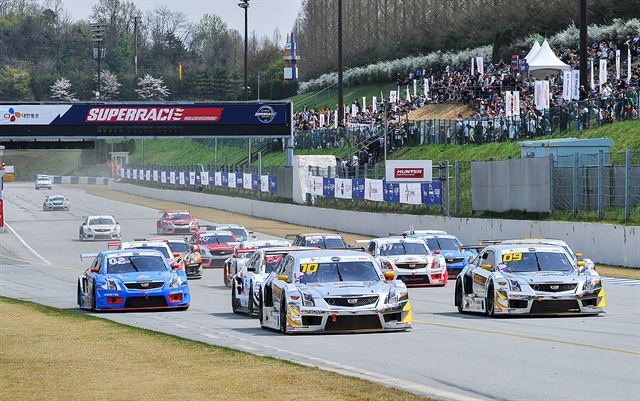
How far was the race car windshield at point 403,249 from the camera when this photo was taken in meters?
34.4

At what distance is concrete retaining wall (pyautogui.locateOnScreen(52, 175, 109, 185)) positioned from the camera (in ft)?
458

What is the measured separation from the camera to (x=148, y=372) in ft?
49.0

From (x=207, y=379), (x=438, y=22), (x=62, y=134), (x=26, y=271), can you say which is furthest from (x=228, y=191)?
(x=207, y=379)

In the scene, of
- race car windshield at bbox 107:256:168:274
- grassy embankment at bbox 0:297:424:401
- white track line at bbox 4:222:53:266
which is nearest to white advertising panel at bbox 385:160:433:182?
white track line at bbox 4:222:53:266

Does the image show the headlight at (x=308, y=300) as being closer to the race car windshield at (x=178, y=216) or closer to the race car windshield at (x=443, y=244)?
the race car windshield at (x=443, y=244)

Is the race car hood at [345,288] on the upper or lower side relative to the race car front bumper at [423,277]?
upper

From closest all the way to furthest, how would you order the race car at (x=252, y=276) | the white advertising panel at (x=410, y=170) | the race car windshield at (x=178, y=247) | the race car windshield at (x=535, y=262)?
the race car windshield at (x=535, y=262) < the race car at (x=252, y=276) < the race car windshield at (x=178, y=247) < the white advertising panel at (x=410, y=170)

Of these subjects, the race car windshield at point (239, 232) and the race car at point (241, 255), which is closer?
the race car at point (241, 255)

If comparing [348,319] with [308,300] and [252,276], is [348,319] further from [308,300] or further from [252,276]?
[252,276]

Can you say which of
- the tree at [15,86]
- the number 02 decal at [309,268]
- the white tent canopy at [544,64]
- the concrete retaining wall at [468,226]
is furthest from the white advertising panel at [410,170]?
the tree at [15,86]

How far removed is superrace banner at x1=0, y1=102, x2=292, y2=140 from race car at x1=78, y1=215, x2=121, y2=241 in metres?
11.2

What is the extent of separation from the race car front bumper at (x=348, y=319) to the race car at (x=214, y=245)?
25.6m

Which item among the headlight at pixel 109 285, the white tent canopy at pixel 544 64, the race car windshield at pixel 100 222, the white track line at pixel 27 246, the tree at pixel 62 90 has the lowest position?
the white track line at pixel 27 246

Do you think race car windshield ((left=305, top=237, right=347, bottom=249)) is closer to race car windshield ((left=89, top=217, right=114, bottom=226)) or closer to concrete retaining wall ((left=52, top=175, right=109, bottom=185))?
race car windshield ((left=89, top=217, right=114, bottom=226))
